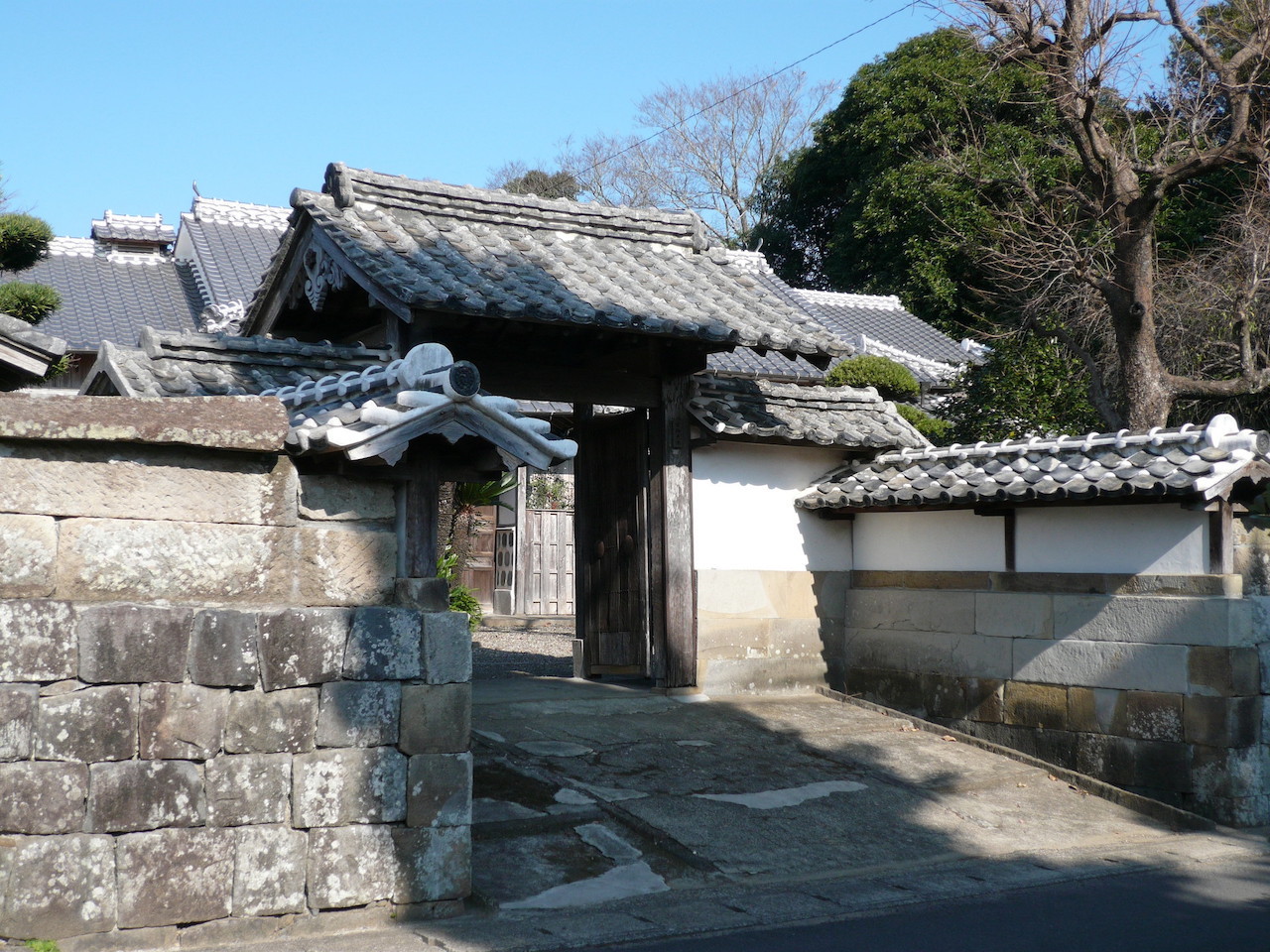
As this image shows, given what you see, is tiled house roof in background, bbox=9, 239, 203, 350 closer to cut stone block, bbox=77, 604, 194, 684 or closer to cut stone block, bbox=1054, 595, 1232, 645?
cut stone block, bbox=77, 604, 194, 684

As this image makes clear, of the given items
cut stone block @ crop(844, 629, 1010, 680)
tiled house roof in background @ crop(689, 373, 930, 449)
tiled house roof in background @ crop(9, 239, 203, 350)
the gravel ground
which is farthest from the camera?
tiled house roof in background @ crop(9, 239, 203, 350)

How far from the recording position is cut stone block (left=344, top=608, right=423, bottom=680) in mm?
5348

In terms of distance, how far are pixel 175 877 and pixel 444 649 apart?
4.89 ft

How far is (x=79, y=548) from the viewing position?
16.3 feet

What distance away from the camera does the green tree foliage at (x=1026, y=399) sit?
499 inches

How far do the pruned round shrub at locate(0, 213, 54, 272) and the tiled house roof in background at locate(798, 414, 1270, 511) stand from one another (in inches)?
242

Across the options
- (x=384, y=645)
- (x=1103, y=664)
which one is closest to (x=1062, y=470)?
(x=1103, y=664)

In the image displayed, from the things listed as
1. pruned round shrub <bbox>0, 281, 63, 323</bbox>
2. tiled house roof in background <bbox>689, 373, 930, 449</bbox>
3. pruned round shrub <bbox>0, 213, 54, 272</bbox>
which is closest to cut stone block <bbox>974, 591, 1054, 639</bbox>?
tiled house roof in background <bbox>689, 373, 930, 449</bbox>

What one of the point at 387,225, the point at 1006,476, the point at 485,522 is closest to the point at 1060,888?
the point at 1006,476

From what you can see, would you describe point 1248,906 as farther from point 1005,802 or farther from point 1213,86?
point 1213,86

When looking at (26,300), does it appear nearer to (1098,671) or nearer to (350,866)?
(350,866)

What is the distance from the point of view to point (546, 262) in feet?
30.6

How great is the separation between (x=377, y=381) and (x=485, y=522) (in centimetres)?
1465

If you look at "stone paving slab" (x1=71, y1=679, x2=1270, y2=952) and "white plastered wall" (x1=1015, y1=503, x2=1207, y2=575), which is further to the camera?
"white plastered wall" (x1=1015, y1=503, x2=1207, y2=575)
